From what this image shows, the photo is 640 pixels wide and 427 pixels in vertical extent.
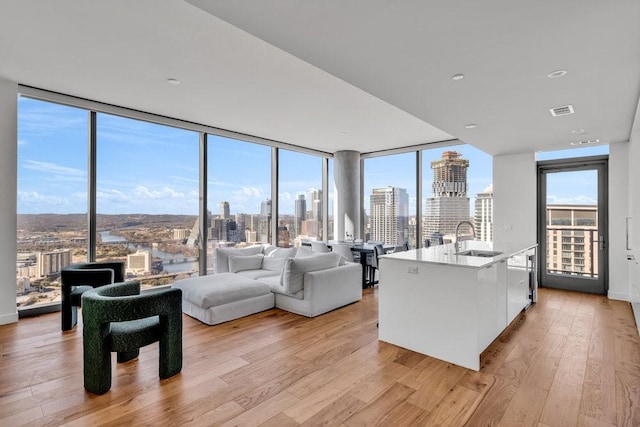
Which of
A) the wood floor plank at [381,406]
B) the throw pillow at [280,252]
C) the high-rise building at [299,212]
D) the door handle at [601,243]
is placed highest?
the high-rise building at [299,212]

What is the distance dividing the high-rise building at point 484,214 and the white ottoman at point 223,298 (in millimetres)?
4407

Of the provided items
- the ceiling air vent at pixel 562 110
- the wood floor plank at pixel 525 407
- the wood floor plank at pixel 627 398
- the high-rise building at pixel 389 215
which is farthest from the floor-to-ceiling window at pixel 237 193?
the wood floor plank at pixel 627 398

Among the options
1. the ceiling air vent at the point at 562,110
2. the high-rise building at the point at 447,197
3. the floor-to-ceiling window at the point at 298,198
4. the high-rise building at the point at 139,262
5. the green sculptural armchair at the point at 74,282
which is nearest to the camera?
the ceiling air vent at the point at 562,110

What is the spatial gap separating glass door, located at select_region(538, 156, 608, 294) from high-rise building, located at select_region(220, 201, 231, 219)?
5.77 metres

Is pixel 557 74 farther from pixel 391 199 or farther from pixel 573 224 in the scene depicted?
pixel 391 199

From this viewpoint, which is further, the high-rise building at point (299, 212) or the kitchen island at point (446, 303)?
the high-rise building at point (299, 212)

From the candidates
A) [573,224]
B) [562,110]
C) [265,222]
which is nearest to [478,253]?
[562,110]

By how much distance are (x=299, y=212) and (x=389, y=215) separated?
2.18 m

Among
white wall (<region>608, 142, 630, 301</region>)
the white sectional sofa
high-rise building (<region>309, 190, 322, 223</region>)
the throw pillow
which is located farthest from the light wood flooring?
high-rise building (<region>309, 190, 322, 223</region>)

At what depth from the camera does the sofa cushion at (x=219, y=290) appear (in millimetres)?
3805

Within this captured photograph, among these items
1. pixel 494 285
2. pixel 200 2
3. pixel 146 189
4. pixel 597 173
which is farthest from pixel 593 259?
pixel 146 189

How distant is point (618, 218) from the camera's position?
484cm

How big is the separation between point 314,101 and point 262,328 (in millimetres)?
3034

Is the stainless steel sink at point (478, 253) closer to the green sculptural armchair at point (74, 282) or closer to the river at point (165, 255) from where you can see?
the green sculptural armchair at point (74, 282)
